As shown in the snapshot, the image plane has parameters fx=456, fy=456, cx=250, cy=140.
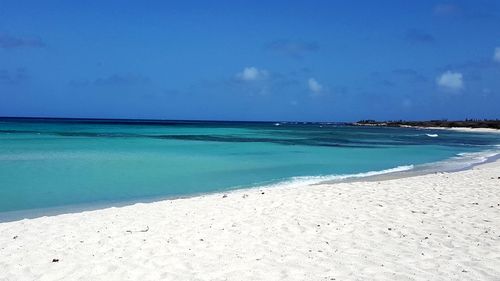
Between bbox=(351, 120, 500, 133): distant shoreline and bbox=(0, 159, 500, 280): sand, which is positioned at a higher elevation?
bbox=(351, 120, 500, 133): distant shoreline

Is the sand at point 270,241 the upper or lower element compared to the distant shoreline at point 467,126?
lower

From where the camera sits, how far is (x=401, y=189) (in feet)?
Result: 36.8

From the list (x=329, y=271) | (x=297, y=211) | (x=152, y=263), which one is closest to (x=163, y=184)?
(x=297, y=211)

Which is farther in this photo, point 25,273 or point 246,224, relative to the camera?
point 246,224

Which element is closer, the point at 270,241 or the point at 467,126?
the point at 270,241

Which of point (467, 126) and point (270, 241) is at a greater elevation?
point (467, 126)

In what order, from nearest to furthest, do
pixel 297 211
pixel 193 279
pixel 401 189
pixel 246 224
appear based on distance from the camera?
pixel 193 279 → pixel 246 224 → pixel 297 211 → pixel 401 189

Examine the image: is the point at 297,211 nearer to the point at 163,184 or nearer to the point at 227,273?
the point at 227,273

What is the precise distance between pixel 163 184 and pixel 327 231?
8.59 meters

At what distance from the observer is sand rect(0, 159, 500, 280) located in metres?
5.21

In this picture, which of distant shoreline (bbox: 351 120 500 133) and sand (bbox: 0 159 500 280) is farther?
distant shoreline (bbox: 351 120 500 133)

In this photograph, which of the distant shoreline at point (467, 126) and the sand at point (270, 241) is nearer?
the sand at point (270, 241)

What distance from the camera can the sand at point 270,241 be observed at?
205 inches

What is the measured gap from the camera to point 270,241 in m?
6.47
